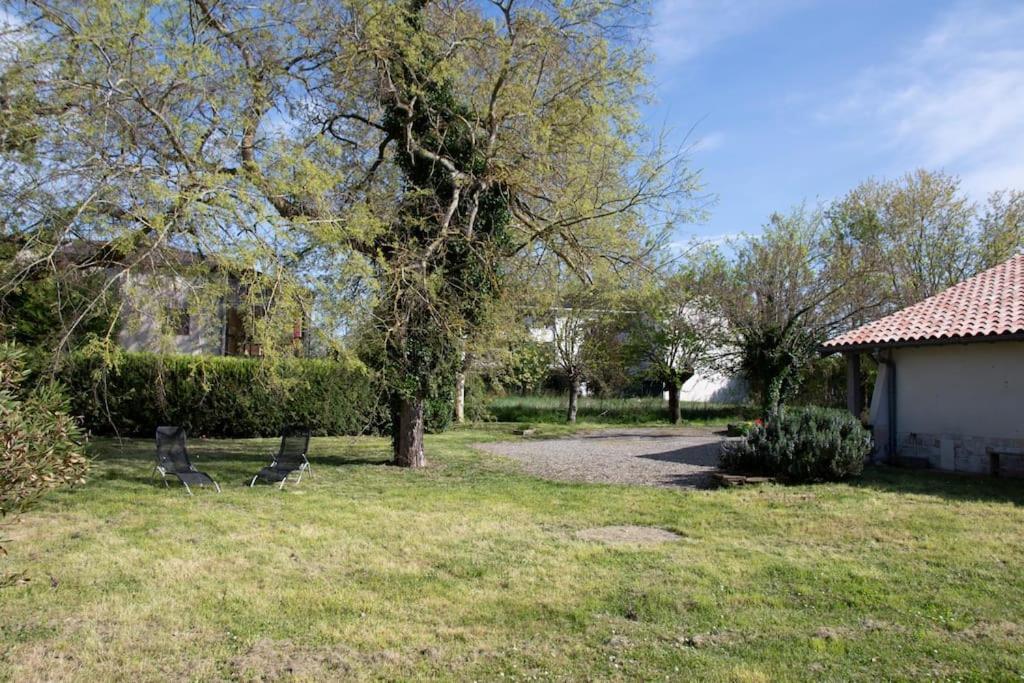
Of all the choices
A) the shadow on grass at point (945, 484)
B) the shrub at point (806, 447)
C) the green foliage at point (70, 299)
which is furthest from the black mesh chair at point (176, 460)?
the shadow on grass at point (945, 484)

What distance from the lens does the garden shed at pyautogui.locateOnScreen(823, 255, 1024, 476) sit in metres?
12.7

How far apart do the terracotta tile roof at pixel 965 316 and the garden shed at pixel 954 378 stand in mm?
18

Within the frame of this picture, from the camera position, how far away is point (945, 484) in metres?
11.9

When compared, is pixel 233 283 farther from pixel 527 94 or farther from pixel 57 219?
pixel 527 94

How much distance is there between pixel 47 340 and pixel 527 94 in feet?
27.4

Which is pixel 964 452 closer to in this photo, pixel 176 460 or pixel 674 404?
pixel 176 460

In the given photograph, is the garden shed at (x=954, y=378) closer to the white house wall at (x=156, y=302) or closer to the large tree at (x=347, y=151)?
the large tree at (x=347, y=151)

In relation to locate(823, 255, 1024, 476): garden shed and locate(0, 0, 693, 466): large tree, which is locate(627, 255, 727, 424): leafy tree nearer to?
locate(823, 255, 1024, 476): garden shed

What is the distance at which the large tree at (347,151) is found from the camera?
9.34m

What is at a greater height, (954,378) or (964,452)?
(954,378)

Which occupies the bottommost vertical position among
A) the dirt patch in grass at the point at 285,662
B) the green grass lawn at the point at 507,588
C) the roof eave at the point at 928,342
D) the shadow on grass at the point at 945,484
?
the dirt patch in grass at the point at 285,662

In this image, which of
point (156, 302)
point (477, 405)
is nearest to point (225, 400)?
point (477, 405)

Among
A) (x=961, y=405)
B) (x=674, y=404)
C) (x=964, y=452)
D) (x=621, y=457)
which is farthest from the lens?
(x=674, y=404)

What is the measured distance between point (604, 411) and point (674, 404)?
2.89 m
